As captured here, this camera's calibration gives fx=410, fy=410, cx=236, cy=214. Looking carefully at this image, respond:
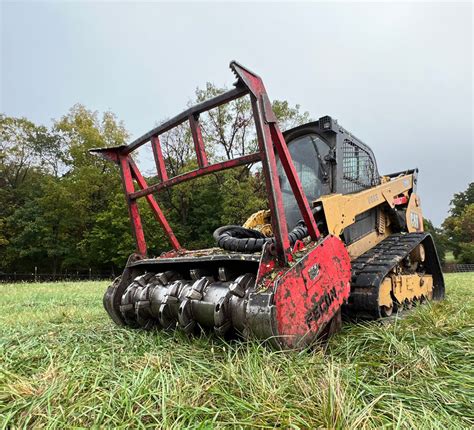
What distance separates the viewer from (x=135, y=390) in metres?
2.15

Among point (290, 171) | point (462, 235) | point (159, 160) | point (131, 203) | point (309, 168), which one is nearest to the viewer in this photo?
point (290, 171)

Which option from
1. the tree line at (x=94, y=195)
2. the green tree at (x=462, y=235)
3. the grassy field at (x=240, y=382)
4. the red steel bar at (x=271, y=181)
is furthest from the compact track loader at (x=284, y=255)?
the green tree at (x=462, y=235)

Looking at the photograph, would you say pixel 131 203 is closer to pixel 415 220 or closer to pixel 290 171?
pixel 290 171

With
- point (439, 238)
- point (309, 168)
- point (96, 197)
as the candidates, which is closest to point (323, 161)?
point (309, 168)

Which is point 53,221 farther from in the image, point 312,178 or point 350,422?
point 350,422

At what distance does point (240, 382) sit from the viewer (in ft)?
7.34

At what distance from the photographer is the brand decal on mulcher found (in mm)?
2936

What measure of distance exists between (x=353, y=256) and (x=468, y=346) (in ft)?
6.44

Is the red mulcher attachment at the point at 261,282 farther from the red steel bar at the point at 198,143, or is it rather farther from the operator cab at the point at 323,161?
the operator cab at the point at 323,161

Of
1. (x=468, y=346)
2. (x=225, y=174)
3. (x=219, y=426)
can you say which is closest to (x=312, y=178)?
(x=468, y=346)

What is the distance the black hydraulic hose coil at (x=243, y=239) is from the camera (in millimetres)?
3453

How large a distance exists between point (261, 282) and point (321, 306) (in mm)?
541

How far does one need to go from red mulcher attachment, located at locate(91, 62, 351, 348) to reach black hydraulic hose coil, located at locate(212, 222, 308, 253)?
0.06 metres

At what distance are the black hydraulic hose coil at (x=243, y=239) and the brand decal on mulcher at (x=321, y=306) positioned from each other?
56 centimetres
